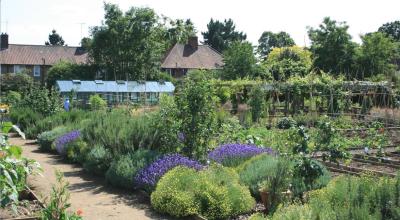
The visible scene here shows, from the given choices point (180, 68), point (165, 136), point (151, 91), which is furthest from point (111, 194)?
point (180, 68)

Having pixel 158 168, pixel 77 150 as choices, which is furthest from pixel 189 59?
pixel 158 168

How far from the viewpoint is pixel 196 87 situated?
400 inches

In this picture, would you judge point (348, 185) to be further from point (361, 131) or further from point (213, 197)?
point (361, 131)

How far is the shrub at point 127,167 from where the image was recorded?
9.26 metres

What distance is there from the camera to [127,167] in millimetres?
9391

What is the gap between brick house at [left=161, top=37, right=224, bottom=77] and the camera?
5784cm

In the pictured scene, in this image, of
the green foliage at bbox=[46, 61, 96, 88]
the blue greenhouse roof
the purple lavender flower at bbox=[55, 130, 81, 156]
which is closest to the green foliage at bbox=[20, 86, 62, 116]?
the purple lavender flower at bbox=[55, 130, 81, 156]

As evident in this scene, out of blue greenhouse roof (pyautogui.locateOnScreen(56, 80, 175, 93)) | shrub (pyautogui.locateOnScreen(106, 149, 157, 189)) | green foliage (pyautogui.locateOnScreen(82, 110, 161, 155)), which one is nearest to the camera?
shrub (pyautogui.locateOnScreen(106, 149, 157, 189))

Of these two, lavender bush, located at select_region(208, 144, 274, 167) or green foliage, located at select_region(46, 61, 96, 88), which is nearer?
lavender bush, located at select_region(208, 144, 274, 167)

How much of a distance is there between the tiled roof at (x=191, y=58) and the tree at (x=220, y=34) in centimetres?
1725

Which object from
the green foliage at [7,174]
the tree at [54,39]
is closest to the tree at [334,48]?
the green foliage at [7,174]

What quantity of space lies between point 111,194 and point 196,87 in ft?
8.83

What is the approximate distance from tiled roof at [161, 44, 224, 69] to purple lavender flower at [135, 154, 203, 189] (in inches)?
1886

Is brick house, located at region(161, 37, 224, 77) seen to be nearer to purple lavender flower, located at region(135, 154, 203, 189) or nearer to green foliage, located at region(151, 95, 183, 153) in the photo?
green foliage, located at region(151, 95, 183, 153)
